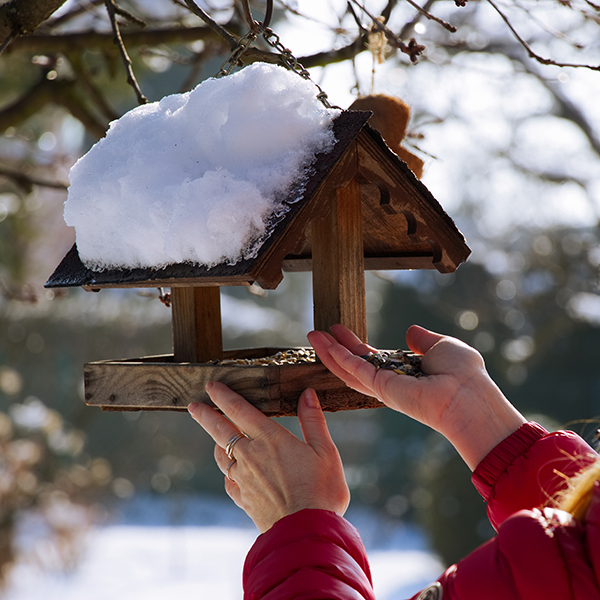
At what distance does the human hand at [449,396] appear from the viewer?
1.02 meters

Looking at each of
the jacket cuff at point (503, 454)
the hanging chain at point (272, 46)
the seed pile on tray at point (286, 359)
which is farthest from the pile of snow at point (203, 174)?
the jacket cuff at point (503, 454)

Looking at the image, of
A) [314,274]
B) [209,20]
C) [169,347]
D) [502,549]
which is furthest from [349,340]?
[169,347]

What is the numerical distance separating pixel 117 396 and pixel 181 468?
280 inches

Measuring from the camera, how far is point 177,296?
1.25 m

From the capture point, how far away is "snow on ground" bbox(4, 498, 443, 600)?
5.80 m

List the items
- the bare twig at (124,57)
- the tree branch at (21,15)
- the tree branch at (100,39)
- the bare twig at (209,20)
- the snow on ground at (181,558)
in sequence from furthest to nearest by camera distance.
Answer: the snow on ground at (181,558) → the tree branch at (100,39) → the bare twig at (124,57) → the tree branch at (21,15) → the bare twig at (209,20)

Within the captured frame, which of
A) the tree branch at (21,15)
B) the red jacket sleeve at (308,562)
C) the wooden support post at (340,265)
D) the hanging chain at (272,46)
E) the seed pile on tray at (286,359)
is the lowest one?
the red jacket sleeve at (308,562)

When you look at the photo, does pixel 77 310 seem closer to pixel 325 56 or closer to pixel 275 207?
pixel 325 56

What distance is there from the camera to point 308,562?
2.76 ft

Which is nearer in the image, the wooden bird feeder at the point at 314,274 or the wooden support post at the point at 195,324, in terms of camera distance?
the wooden bird feeder at the point at 314,274

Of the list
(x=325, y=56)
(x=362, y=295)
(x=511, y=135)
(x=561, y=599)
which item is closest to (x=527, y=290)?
(x=511, y=135)

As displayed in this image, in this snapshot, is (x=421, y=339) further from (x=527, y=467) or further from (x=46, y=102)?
(x=46, y=102)

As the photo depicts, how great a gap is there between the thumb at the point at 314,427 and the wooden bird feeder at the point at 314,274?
0.09ft

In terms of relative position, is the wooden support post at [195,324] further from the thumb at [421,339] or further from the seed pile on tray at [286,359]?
the thumb at [421,339]
